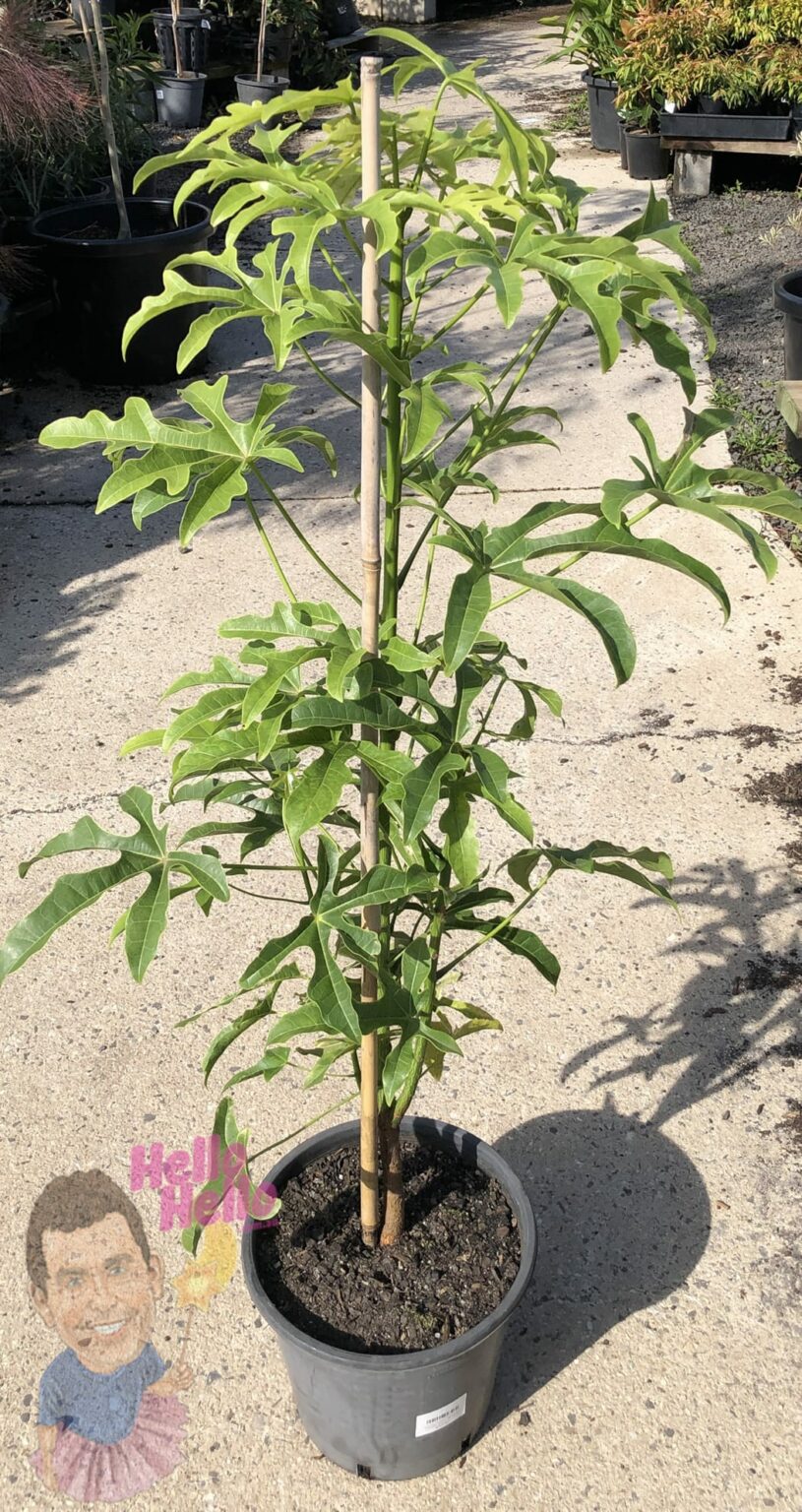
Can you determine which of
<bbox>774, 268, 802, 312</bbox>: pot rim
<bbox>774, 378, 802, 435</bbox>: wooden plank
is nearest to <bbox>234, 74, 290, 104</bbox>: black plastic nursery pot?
<bbox>774, 268, 802, 312</bbox>: pot rim

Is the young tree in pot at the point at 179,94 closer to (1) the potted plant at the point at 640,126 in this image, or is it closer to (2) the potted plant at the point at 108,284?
(1) the potted plant at the point at 640,126

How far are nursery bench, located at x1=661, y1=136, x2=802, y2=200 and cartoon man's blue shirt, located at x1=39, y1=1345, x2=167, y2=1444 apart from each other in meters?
7.40

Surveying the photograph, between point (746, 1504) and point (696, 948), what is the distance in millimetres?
1181

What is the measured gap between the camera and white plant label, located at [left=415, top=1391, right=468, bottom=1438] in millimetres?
1882

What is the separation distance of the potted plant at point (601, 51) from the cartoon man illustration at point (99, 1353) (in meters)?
7.70

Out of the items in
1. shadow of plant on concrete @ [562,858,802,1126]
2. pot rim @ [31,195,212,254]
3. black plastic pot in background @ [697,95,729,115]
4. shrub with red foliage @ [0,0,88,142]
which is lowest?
shadow of plant on concrete @ [562,858,802,1126]

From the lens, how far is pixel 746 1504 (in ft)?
6.48

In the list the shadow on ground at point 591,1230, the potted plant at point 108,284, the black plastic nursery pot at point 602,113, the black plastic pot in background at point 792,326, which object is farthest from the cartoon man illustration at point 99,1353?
the black plastic nursery pot at point 602,113

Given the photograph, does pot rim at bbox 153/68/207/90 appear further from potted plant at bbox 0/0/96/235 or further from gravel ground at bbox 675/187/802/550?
gravel ground at bbox 675/187/802/550

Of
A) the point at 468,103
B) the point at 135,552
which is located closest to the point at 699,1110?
the point at 135,552

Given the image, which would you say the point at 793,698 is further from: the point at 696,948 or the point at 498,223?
the point at 498,223

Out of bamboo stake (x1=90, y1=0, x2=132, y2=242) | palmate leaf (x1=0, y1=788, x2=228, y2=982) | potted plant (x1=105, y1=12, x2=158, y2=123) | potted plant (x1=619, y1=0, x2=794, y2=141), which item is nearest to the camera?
palmate leaf (x1=0, y1=788, x2=228, y2=982)

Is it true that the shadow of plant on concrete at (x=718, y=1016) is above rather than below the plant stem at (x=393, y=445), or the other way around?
below

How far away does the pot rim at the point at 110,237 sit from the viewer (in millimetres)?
5457
